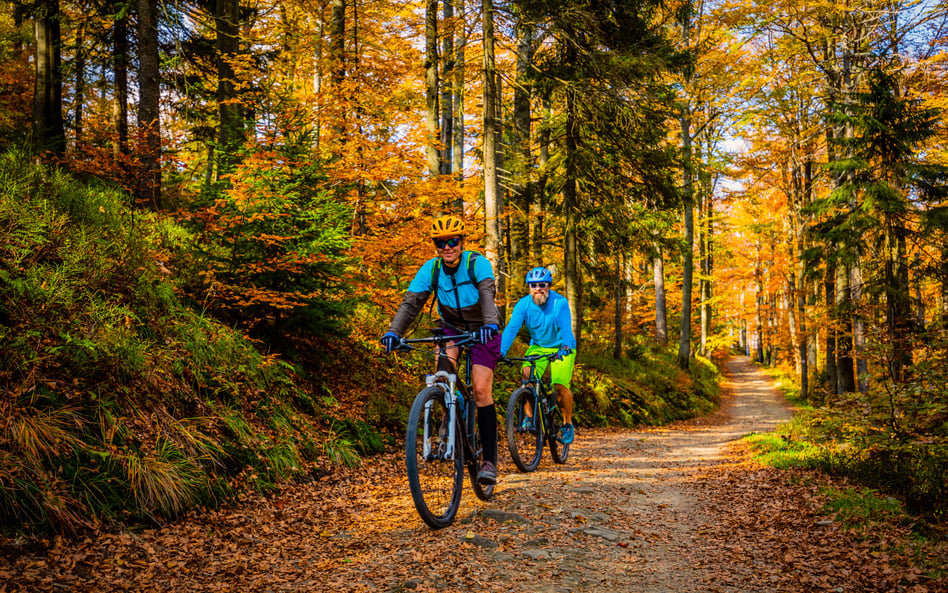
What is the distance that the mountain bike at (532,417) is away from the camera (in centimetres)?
693

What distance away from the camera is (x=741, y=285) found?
37844 millimetres

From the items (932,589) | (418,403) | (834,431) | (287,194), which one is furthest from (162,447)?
(834,431)

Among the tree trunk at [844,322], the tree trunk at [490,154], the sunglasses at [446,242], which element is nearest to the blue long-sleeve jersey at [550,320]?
the sunglasses at [446,242]

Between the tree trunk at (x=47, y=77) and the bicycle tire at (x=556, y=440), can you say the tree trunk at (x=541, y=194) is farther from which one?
the tree trunk at (x=47, y=77)

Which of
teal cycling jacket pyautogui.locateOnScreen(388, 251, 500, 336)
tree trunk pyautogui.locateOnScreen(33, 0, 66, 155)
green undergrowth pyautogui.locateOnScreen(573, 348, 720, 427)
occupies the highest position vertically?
tree trunk pyautogui.locateOnScreen(33, 0, 66, 155)

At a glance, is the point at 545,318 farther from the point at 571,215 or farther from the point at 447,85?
the point at 447,85

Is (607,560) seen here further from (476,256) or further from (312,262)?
(312,262)

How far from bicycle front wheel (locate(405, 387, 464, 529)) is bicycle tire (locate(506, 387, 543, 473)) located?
6.64 feet

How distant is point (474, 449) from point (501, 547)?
1010 mm

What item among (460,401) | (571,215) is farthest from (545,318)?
(571,215)

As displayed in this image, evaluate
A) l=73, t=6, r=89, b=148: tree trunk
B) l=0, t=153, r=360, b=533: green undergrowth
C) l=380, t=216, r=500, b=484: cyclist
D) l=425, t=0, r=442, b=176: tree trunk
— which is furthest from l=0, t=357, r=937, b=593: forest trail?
l=73, t=6, r=89, b=148: tree trunk

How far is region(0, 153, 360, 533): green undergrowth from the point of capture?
4039mm

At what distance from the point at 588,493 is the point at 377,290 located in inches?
180

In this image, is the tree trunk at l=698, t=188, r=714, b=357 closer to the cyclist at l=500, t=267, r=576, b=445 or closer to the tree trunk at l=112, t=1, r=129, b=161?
the cyclist at l=500, t=267, r=576, b=445
